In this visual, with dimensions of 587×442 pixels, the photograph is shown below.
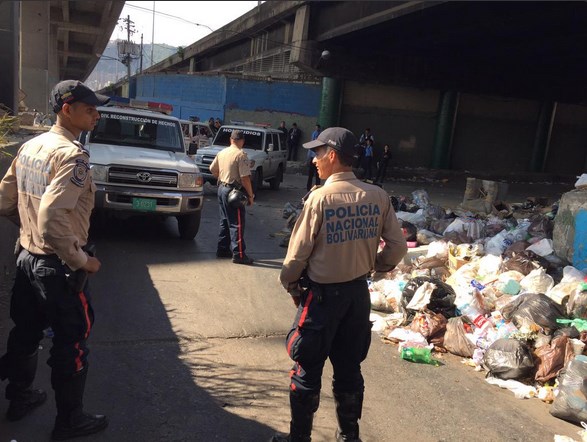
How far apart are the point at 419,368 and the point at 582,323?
1.62m

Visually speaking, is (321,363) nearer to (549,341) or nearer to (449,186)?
(549,341)

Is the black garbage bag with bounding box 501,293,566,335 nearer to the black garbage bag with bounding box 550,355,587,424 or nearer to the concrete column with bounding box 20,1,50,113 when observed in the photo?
the black garbage bag with bounding box 550,355,587,424

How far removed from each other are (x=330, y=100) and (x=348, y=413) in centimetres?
2114

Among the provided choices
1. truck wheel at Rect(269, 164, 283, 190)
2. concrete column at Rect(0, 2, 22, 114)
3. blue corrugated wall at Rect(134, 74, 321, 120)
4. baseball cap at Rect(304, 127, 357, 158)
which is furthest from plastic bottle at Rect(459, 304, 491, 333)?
blue corrugated wall at Rect(134, 74, 321, 120)

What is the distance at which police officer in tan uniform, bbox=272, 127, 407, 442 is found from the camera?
3.11 m

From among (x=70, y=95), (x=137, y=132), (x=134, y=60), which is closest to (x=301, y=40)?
(x=137, y=132)

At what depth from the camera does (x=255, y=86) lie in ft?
87.1

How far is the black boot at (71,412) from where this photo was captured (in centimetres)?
310

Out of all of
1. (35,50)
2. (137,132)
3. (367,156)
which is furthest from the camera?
(35,50)

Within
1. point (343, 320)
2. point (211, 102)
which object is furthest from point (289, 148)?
point (343, 320)

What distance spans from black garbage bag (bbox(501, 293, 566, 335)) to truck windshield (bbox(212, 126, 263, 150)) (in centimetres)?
1122

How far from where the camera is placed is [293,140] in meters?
24.3

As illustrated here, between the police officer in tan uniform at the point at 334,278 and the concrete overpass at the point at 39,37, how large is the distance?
33.6 feet

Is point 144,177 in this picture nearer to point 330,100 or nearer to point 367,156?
point 367,156
